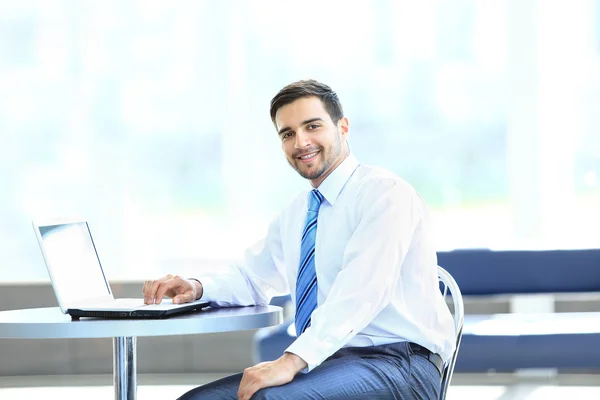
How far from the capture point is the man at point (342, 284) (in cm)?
187

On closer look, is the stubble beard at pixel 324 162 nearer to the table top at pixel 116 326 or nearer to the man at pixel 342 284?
the man at pixel 342 284

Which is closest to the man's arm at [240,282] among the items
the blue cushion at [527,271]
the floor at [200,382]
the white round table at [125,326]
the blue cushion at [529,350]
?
the white round table at [125,326]

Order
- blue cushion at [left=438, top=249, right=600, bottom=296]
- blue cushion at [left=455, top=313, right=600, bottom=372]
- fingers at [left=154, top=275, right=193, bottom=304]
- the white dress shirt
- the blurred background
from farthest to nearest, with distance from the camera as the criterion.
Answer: the blurred background < blue cushion at [left=438, top=249, right=600, bottom=296] < blue cushion at [left=455, top=313, right=600, bottom=372] < fingers at [left=154, top=275, right=193, bottom=304] < the white dress shirt

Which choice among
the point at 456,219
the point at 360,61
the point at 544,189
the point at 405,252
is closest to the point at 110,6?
the point at 360,61

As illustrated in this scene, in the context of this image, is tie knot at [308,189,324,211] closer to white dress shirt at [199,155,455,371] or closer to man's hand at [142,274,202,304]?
white dress shirt at [199,155,455,371]

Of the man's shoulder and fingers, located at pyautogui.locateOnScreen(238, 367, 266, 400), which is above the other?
the man's shoulder

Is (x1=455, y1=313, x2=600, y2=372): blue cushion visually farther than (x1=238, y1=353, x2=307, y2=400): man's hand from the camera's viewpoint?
Yes

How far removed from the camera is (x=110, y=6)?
5180 mm

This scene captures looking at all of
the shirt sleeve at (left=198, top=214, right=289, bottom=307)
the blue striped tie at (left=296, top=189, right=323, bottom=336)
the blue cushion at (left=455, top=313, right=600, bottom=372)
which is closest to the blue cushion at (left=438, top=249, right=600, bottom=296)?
the blue cushion at (left=455, top=313, right=600, bottom=372)

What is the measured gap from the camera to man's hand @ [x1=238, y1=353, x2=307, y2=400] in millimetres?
1809

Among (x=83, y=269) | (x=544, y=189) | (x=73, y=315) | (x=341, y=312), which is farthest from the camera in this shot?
(x=544, y=189)

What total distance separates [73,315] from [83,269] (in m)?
0.19

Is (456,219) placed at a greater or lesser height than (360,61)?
lesser

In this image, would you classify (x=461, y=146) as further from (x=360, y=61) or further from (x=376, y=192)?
(x=376, y=192)
